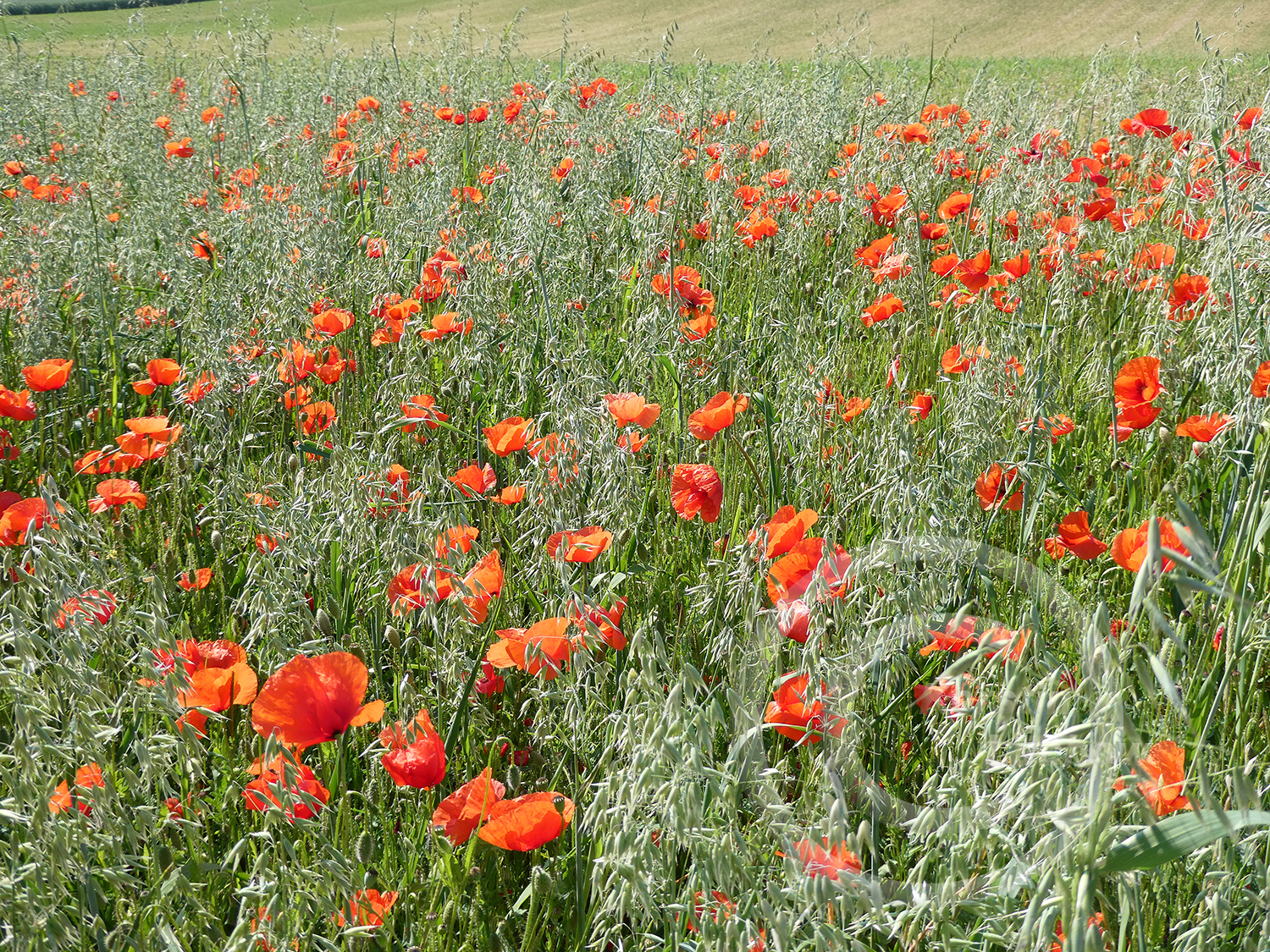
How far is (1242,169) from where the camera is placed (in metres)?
2.19

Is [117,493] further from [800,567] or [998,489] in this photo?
[998,489]

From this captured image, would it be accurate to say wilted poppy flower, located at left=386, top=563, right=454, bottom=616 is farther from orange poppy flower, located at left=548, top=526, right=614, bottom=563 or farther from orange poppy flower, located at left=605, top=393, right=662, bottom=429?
orange poppy flower, located at left=605, top=393, right=662, bottom=429

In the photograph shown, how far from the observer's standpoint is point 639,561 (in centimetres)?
183

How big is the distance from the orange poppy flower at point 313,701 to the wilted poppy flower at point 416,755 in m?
0.04

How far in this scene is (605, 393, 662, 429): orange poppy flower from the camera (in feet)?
5.44

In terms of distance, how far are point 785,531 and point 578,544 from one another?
297 millimetres

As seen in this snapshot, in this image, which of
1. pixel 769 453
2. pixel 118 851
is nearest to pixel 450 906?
pixel 118 851

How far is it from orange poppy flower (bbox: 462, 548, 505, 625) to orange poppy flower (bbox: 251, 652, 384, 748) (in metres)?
0.18

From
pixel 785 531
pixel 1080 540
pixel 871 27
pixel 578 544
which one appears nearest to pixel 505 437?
pixel 578 544

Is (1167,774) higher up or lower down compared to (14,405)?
lower down

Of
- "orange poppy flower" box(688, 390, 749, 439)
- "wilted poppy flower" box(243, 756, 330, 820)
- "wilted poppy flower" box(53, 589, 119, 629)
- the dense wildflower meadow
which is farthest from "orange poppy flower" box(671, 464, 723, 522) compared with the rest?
"wilted poppy flower" box(53, 589, 119, 629)

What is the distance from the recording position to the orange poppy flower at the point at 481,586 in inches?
49.5

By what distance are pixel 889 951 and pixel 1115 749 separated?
586 millimetres

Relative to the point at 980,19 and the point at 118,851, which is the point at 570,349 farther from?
the point at 980,19
